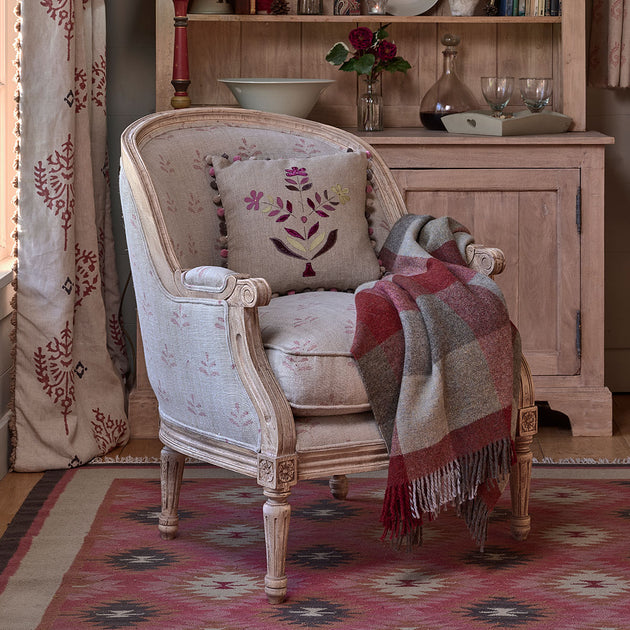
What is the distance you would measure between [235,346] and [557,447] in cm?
141

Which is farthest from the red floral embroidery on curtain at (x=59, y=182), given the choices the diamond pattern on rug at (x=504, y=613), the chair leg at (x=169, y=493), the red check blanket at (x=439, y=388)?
the diamond pattern on rug at (x=504, y=613)

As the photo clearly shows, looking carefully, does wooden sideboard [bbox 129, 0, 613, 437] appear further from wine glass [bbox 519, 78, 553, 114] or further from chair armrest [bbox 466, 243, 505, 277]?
chair armrest [bbox 466, 243, 505, 277]

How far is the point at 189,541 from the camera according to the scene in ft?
7.28

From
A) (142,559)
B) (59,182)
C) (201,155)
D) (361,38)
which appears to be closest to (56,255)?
(59,182)

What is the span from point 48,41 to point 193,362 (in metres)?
1.17

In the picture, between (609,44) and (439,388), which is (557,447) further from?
(609,44)

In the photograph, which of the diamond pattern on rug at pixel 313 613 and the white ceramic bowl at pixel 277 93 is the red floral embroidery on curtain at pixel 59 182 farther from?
the diamond pattern on rug at pixel 313 613

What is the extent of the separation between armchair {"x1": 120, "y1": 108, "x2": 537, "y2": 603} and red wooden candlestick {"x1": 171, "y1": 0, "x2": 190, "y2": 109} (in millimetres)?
569

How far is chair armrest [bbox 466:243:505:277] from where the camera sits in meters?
2.21

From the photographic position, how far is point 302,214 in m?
2.29

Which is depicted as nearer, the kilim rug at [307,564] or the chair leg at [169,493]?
the kilim rug at [307,564]

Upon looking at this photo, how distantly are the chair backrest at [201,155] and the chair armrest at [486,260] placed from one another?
26 cm

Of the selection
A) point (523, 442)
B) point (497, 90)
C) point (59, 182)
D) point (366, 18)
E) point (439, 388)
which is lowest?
point (523, 442)

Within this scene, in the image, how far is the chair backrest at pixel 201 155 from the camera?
7.20 ft
